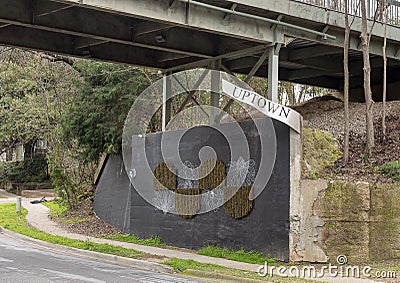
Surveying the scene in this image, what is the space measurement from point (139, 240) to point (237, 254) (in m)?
4.96

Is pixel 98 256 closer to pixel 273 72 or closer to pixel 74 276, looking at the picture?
pixel 74 276

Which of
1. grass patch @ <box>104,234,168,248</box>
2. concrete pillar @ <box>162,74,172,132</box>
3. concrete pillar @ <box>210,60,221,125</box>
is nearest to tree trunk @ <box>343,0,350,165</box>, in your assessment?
concrete pillar @ <box>210,60,221,125</box>

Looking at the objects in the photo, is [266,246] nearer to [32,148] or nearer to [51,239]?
[51,239]

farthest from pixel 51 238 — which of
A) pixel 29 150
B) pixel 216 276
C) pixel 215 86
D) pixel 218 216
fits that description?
pixel 29 150

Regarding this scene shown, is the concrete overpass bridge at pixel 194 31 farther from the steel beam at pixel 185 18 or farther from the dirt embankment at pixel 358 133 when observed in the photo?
the dirt embankment at pixel 358 133

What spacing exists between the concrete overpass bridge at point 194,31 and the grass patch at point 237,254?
4.20 meters

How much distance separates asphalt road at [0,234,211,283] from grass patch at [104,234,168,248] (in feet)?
11.2


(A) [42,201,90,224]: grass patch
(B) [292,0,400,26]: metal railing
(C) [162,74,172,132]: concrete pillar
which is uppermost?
(B) [292,0,400,26]: metal railing

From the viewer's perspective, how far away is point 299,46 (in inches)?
818

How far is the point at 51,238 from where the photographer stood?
65.3 feet

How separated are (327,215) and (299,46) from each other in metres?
7.38

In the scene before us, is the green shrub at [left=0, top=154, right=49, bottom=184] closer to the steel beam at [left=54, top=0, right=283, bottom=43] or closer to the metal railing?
the metal railing

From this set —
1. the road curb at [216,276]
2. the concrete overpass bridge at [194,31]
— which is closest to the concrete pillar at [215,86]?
the concrete overpass bridge at [194,31]

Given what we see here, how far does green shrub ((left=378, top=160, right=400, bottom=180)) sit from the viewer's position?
1605 centimetres
